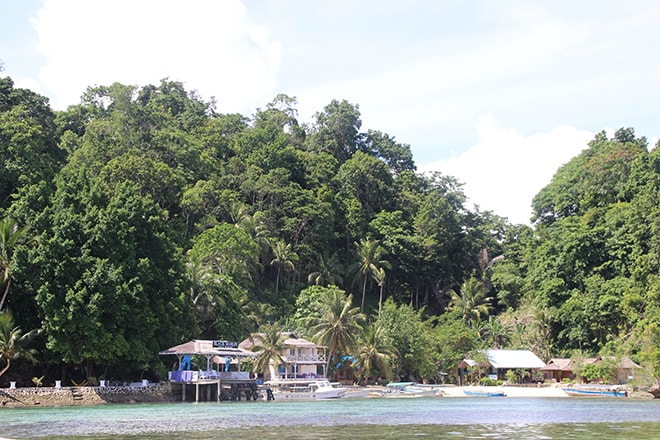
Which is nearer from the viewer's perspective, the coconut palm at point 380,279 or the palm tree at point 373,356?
the palm tree at point 373,356

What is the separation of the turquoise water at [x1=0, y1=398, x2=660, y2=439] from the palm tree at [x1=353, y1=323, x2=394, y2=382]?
17.8 m

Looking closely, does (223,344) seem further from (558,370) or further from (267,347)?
(558,370)

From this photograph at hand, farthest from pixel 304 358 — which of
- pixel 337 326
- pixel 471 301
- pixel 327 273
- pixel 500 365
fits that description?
pixel 471 301

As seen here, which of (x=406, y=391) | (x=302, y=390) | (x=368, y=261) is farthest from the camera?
(x=368, y=261)

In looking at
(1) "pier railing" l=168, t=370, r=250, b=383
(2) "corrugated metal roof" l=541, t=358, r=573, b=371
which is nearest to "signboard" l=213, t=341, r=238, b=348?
(1) "pier railing" l=168, t=370, r=250, b=383

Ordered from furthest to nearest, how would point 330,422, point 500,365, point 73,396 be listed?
1. point 500,365
2. point 73,396
3. point 330,422

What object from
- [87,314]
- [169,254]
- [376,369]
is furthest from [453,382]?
[87,314]

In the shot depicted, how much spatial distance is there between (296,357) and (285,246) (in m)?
15.0

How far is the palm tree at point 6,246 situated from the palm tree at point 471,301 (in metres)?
42.6

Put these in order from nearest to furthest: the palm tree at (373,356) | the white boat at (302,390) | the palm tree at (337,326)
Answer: the white boat at (302,390) → the palm tree at (337,326) → the palm tree at (373,356)

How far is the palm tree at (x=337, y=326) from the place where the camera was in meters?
56.1

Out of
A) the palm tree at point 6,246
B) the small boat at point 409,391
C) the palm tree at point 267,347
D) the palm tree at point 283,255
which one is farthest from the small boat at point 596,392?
the palm tree at point 6,246

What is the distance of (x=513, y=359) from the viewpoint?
64062mm

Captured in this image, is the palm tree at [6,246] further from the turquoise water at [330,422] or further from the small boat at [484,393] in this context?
the small boat at [484,393]
